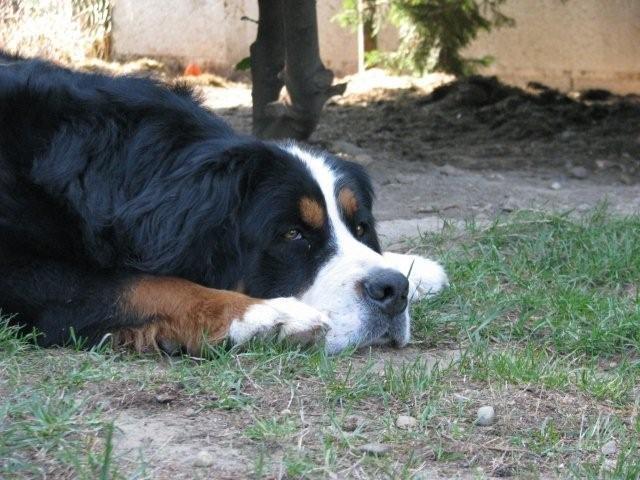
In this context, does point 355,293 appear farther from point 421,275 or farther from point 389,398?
point 421,275

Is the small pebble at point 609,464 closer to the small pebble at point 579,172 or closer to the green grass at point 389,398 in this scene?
the green grass at point 389,398

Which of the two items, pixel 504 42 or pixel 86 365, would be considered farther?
pixel 504 42

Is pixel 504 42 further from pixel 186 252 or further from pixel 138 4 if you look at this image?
pixel 186 252

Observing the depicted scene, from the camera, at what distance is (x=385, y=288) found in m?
3.59

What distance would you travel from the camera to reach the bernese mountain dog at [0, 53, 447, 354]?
3.52m

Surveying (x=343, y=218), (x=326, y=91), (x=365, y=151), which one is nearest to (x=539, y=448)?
(x=343, y=218)

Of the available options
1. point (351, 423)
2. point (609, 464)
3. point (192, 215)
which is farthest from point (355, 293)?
point (609, 464)

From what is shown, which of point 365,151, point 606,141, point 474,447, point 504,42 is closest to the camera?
point 474,447

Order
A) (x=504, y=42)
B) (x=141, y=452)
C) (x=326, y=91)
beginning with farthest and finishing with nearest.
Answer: (x=504, y=42) → (x=326, y=91) → (x=141, y=452)

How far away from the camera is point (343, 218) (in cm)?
391

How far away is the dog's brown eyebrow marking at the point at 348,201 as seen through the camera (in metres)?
3.92

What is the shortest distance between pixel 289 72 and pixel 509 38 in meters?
4.43

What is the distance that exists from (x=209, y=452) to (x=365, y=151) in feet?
17.3

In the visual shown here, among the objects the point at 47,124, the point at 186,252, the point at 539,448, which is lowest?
the point at 539,448
